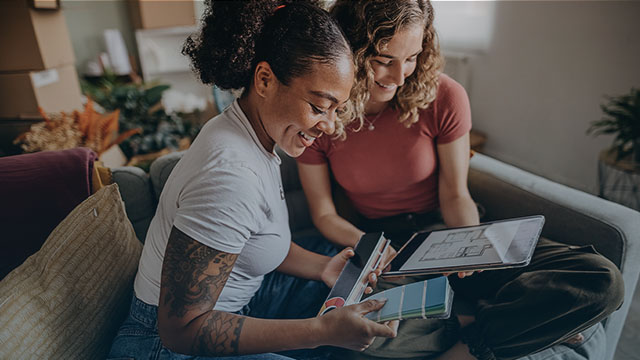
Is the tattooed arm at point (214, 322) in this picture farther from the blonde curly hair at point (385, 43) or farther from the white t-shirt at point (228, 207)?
the blonde curly hair at point (385, 43)

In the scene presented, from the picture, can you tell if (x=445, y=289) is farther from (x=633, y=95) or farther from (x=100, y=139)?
(x=633, y=95)

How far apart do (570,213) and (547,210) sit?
0.07m

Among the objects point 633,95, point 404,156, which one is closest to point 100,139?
point 404,156

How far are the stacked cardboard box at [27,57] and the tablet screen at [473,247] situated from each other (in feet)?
5.44

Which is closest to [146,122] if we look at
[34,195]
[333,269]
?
[34,195]

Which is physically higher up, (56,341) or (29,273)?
(29,273)

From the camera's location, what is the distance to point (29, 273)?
784mm

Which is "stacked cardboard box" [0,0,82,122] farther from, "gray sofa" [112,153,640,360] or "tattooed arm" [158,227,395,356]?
"tattooed arm" [158,227,395,356]

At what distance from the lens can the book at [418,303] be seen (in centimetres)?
76

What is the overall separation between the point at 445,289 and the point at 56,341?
28.8 inches

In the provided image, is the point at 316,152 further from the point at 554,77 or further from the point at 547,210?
the point at 554,77

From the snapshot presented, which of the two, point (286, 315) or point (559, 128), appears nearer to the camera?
point (286, 315)

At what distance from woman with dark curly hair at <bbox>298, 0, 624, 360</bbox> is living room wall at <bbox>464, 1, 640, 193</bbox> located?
1383mm

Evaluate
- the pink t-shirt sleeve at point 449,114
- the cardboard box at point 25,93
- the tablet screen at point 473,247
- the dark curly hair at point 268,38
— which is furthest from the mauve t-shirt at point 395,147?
the cardboard box at point 25,93
